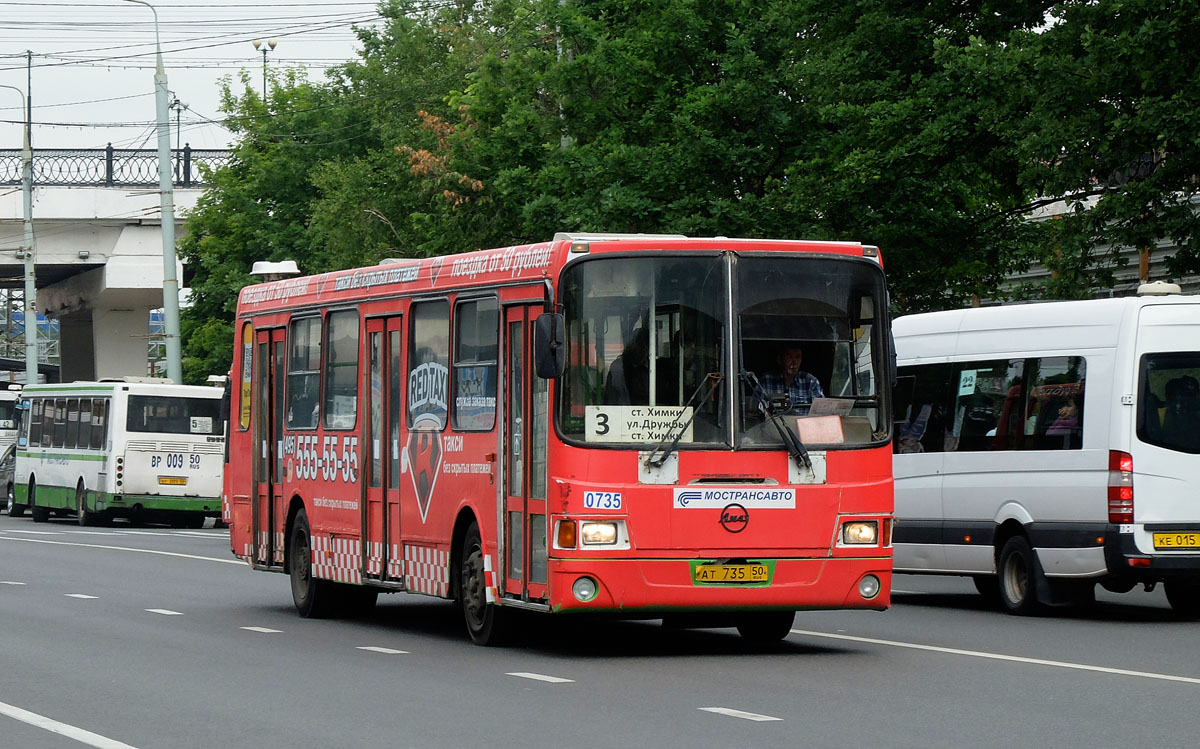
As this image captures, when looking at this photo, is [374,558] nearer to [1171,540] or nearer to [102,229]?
[1171,540]

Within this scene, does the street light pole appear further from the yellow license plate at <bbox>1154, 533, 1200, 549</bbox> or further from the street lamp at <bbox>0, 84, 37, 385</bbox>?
the yellow license plate at <bbox>1154, 533, 1200, 549</bbox>

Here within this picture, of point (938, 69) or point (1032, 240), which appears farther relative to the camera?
point (1032, 240)

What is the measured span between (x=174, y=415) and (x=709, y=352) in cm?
3034

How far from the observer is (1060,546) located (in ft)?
59.5

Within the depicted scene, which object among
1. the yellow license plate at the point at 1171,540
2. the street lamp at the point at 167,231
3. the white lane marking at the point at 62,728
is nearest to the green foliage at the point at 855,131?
the street lamp at the point at 167,231

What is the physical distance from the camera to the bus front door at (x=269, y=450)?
1950 centimetres

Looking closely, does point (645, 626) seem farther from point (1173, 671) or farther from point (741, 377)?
point (1173, 671)

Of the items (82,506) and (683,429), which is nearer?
(683,429)

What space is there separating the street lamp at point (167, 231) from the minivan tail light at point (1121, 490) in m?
26.8

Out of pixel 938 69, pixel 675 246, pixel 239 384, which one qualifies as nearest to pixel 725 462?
pixel 675 246

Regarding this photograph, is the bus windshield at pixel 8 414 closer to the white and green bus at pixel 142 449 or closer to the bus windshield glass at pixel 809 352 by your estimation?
the white and green bus at pixel 142 449

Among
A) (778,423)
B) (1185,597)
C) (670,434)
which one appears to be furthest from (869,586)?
(1185,597)

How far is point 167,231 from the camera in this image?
140 feet

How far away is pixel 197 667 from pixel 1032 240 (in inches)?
858
